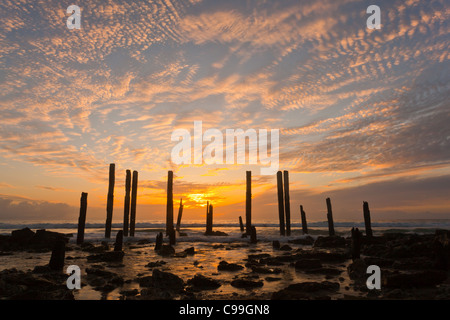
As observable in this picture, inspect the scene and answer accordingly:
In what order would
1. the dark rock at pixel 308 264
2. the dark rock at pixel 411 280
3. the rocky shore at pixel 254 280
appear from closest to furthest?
the rocky shore at pixel 254 280
the dark rock at pixel 411 280
the dark rock at pixel 308 264

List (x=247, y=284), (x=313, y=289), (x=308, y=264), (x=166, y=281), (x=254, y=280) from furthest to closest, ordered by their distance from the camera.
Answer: (x=308, y=264)
(x=254, y=280)
(x=247, y=284)
(x=166, y=281)
(x=313, y=289)

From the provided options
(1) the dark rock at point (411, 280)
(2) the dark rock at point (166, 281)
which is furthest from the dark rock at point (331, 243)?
(2) the dark rock at point (166, 281)

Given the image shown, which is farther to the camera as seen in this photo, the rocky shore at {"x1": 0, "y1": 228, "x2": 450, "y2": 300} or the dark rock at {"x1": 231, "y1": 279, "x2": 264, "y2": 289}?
the dark rock at {"x1": 231, "y1": 279, "x2": 264, "y2": 289}

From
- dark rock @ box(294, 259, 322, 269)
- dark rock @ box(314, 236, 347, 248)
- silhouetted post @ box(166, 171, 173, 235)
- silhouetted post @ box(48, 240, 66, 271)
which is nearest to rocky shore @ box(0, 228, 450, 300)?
dark rock @ box(294, 259, 322, 269)

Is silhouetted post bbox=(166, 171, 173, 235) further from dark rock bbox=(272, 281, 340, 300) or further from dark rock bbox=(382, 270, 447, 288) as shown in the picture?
dark rock bbox=(382, 270, 447, 288)

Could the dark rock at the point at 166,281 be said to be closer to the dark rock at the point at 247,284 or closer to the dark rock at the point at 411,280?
the dark rock at the point at 247,284

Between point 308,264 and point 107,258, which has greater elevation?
point 308,264

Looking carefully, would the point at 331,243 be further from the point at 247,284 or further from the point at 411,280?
the point at 247,284

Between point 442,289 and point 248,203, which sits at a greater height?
point 248,203

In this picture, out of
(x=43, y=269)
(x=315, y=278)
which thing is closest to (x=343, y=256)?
(x=315, y=278)

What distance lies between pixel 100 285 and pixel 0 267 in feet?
21.2

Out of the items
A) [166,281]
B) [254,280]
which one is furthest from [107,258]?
[254,280]
